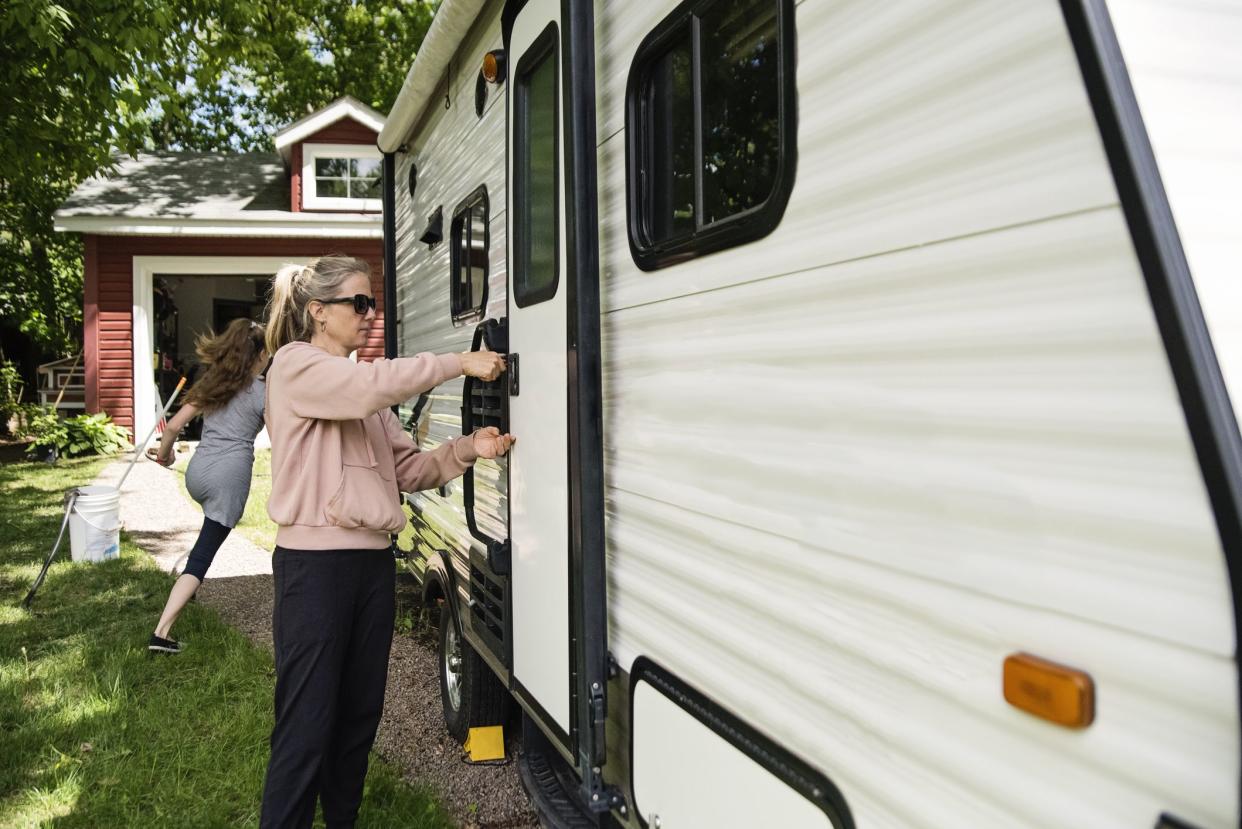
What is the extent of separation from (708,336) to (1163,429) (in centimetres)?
102

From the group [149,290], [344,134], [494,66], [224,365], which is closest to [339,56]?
[344,134]

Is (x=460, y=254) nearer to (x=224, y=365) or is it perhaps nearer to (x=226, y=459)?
(x=224, y=365)

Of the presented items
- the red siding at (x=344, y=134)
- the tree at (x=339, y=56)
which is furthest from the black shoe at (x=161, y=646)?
the tree at (x=339, y=56)

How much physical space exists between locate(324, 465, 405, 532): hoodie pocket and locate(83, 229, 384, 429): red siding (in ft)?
38.4

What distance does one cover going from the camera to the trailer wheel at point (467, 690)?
3.90m

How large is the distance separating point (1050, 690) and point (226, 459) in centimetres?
472

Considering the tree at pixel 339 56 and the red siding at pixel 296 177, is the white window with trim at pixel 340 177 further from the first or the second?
the tree at pixel 339 56

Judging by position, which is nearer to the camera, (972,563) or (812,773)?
(972,563)

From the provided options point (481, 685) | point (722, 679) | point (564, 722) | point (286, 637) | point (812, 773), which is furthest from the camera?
point (481, 685)

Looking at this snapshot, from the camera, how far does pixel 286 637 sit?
108 inches

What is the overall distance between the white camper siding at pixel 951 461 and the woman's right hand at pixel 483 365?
1128 mm

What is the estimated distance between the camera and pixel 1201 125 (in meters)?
1.03

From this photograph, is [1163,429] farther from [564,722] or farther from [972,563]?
[564,722]

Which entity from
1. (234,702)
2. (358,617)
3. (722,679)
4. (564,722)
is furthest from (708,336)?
(234,702)
